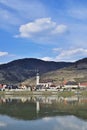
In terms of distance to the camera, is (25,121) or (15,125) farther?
(25,121)

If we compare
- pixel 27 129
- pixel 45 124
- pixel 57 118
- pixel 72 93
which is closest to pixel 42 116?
pixel 57 118

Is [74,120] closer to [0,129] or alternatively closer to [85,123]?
[85,123]

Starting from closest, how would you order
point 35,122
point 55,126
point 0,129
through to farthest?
point 0,129 < point 55,126 < point 35,122

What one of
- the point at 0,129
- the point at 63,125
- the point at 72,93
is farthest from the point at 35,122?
the point at 72,93

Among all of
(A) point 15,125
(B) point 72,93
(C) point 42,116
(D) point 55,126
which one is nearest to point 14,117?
(C) point 42,116

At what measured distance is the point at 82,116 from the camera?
4522 centimetres

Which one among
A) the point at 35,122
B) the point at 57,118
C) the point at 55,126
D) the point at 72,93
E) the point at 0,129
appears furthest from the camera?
the point at 72,93

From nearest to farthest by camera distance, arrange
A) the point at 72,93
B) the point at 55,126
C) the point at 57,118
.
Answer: the point at 55,126, the point at 57,118, the point at 72,93

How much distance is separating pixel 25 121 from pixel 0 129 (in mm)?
7248

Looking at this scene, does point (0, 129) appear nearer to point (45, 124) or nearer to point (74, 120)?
point (45, 124)

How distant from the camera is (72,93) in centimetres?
11831

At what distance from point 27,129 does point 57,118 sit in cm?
942

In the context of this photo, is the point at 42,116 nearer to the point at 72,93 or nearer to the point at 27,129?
the point at 27,129

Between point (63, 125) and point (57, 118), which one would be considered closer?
point (63, 125)
